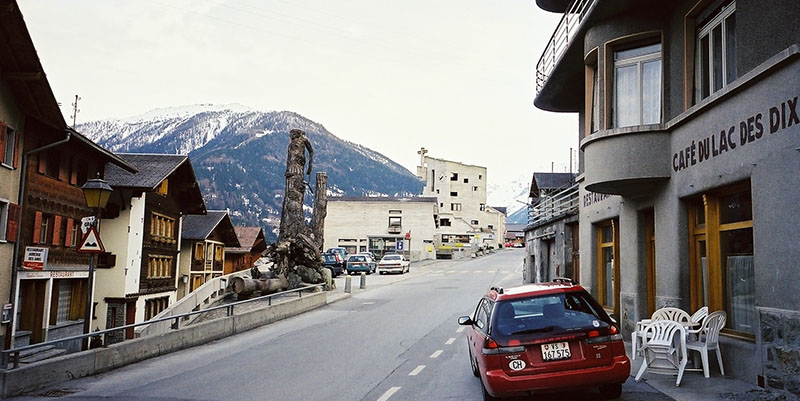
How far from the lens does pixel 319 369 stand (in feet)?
39.9

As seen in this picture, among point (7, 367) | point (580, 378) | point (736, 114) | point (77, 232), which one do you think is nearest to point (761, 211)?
point (736, 114)

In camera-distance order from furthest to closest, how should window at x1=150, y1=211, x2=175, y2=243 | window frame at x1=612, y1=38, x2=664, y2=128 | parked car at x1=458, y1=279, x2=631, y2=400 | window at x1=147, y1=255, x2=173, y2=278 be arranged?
1. window at x1=147, y1=255, x2=173, y2=278
2. window at x1=150, y1=211, x2=175, y2=243
3. window frame at x1=612, y1=38, x2=664, y2=128
4. parked car at x1=458, y1=279, x2=631, y2=400

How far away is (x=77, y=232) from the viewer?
26500 millimetres

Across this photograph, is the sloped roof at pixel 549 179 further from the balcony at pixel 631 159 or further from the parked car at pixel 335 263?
the balcony at pixel 631 159

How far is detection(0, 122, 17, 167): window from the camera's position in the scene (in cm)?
1886

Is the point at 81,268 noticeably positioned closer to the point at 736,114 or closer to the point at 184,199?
the point at 184,199

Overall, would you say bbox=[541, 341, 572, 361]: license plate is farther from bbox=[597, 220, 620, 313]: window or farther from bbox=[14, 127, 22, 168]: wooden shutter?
bbox=[14, 127, 22, 168]: wooden shutter

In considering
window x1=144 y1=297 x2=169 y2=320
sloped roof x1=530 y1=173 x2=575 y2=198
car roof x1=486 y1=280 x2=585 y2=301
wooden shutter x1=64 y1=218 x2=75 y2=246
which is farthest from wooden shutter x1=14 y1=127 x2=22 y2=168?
sloped roof x1=530 y1=173 x2=575 y2=198

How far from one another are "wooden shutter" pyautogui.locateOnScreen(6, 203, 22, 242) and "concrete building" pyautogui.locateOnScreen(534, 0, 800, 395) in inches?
633

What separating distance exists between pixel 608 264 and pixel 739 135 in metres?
7.89

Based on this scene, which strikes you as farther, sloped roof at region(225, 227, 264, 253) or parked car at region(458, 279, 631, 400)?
sloped roof at region(225, 227, 264, 253)

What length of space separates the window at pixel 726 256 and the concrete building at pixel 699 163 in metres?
0.02

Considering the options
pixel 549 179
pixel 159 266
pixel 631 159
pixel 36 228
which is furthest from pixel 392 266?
pixel 631 159

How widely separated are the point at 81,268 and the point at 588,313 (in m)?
24.4
